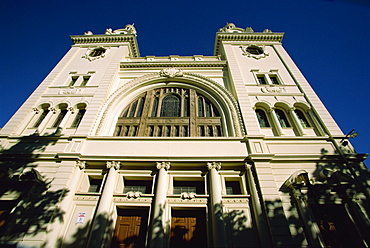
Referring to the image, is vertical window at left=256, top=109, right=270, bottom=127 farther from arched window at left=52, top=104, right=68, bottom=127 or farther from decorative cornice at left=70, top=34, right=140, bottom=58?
decorative cornice at left=70, top=34, right=140, bottom=58

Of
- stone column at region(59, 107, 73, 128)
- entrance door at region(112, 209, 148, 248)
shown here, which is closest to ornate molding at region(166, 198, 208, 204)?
entrance door at region(112, 209, 148, 248)

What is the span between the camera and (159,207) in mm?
8094

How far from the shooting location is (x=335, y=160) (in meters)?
9.45

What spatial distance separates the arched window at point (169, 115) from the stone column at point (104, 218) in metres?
4.00

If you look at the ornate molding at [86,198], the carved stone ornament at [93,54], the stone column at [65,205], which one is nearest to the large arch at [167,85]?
the stone column at [65,205]

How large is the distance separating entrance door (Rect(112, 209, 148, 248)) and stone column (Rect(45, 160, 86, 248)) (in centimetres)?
230

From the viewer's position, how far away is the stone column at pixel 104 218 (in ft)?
24.0

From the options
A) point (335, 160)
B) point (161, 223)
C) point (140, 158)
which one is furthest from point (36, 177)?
point (335, 160)

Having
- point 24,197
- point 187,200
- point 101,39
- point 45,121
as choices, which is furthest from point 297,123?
point 101,39

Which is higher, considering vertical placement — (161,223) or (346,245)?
(161,223)

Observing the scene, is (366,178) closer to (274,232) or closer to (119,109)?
(274,232)

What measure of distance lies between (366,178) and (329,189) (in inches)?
80.4

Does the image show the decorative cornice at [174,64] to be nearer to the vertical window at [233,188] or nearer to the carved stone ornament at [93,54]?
the carved stone ornament at [93,54]

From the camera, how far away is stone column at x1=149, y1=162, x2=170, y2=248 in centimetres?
725
